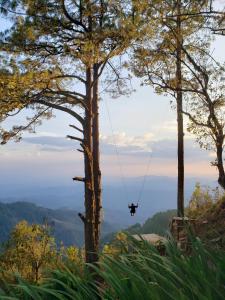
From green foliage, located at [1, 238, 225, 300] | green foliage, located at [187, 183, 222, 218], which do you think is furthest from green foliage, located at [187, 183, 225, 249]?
green foliage, located at [1, 238, 225, 300]

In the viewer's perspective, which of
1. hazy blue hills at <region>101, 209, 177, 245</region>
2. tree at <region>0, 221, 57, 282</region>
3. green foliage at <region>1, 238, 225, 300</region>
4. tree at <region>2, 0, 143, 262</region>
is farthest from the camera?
tree at <region>0, 221, 57, 282</region>

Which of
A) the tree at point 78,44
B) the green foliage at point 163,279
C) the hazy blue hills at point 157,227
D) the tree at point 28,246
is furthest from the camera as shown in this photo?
the tree at point 28,246

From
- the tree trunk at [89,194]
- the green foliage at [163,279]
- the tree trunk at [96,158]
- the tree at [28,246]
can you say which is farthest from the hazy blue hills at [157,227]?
the tree at [28,246]

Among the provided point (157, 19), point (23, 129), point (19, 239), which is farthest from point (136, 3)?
point (19, 239)

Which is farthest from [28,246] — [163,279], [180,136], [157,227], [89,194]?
[163,279]

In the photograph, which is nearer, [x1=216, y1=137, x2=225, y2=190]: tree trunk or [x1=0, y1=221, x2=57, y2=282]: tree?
[x1=216, y1=137, x2=225, y2=190]: tree trunk

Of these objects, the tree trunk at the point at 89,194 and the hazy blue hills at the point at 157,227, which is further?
the tree trunk at the point at 89,194

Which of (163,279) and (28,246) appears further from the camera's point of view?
(28,246)

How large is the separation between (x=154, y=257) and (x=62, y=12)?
49.0 feet

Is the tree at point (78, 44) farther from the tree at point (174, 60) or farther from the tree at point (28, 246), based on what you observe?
the tree at point (28, 246)

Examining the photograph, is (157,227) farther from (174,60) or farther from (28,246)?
(28,246)

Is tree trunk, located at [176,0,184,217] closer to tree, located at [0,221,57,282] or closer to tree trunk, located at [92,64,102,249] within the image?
tree trunk, located at [92,64,102,249]

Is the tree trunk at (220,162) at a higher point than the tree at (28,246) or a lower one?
higher

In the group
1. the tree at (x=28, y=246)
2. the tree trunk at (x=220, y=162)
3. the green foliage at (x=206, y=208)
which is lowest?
the tree at (x=28, y=246)
